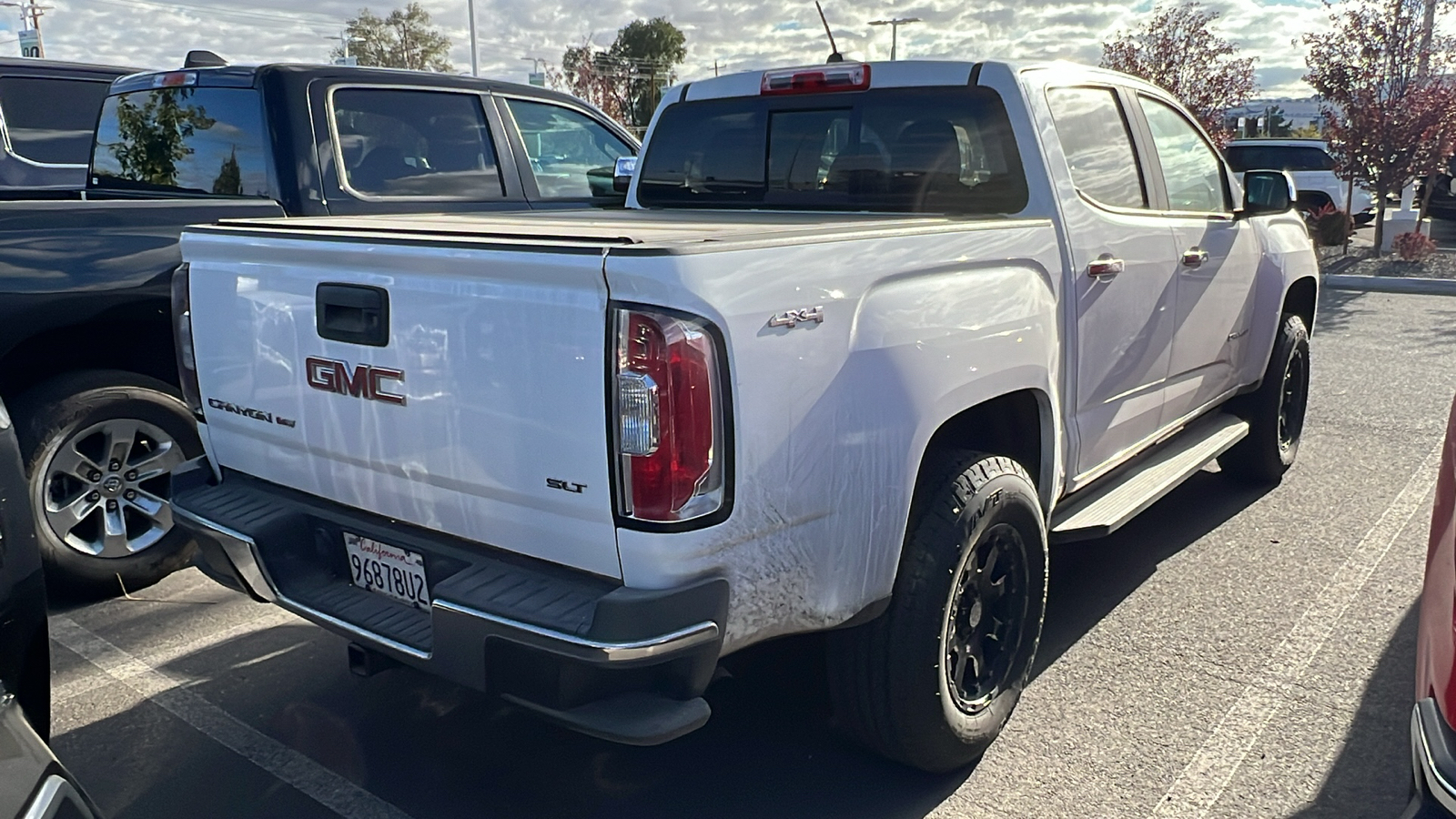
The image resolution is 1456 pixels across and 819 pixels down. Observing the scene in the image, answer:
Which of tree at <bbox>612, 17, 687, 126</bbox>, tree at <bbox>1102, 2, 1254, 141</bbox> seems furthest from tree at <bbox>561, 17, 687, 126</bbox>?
tree at <bbox>1102, 2, 1254, 141</bbox>

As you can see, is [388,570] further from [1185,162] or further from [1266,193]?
[1266,193]

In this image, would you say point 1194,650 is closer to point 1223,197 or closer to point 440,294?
point 1223,197

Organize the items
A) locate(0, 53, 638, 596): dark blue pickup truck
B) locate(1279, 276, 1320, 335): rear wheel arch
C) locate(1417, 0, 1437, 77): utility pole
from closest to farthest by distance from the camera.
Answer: locate(0, 53, 638, 596): dark blue pickup truck
locate(1279, 276, 1320, 335): rear wheel arch
locate(1417, 0, 1437, 77): utility pole

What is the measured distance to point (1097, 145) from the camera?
3.99 metres

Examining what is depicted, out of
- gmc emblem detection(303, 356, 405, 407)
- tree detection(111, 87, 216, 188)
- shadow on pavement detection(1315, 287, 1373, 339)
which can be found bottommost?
shadow on pavement detection(1315, 287, 1373, 339)

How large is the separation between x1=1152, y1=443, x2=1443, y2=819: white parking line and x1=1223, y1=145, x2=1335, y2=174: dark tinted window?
13.4 meters

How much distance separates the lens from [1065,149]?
3.76 metres

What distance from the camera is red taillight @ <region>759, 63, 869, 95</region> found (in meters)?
4.01

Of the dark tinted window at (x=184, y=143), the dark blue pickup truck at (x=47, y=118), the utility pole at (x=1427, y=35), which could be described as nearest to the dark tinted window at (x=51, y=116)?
the dark blue pickup truck at (x=47, y=118)

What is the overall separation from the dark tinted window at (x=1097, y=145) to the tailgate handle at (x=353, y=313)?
2.27 metres

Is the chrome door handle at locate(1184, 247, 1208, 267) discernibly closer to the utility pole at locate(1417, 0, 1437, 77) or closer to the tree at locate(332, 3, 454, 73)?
the utility pole at locate(1417, 0, 1437, 77)

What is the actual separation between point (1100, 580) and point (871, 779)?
1.79 metres

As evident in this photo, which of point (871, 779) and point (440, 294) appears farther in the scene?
point (871, 779)

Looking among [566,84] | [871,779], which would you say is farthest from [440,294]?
[566,84]
